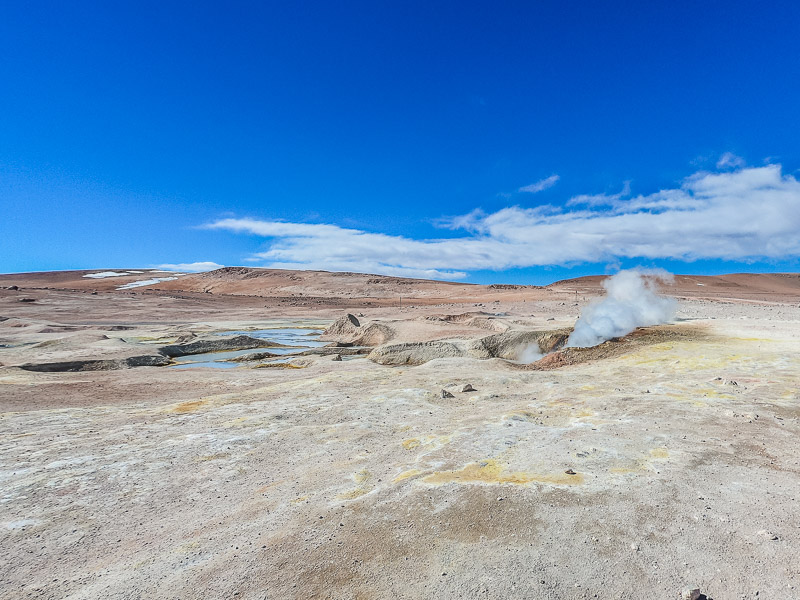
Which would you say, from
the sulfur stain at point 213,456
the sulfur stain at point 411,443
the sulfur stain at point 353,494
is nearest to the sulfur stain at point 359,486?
the sulfur stain at point 353,494

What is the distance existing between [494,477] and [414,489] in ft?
2.64

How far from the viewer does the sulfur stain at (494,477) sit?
4202 mm

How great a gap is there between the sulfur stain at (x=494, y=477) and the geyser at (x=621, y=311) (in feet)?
31.9

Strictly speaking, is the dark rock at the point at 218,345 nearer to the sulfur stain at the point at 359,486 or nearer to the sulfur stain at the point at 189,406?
the sulfur stain at the point at 189,406

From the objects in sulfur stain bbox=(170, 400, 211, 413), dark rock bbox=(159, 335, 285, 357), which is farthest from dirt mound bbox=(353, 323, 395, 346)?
sulfur stain bbox=(170, 400, 211, 413)

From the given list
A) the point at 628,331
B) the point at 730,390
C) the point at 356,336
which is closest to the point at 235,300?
the point at 356,336

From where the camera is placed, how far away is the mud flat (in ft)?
9.76

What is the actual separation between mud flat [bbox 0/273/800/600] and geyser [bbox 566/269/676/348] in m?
4.75

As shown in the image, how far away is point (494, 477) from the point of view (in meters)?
4.32

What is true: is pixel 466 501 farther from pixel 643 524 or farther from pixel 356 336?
pixel 356 336

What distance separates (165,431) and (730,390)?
855 cm

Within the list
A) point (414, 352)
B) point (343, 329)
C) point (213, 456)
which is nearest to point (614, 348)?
point (414, 352)

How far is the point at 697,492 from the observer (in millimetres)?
3902

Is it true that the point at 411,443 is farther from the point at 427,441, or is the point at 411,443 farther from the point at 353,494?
the point at 353,494
